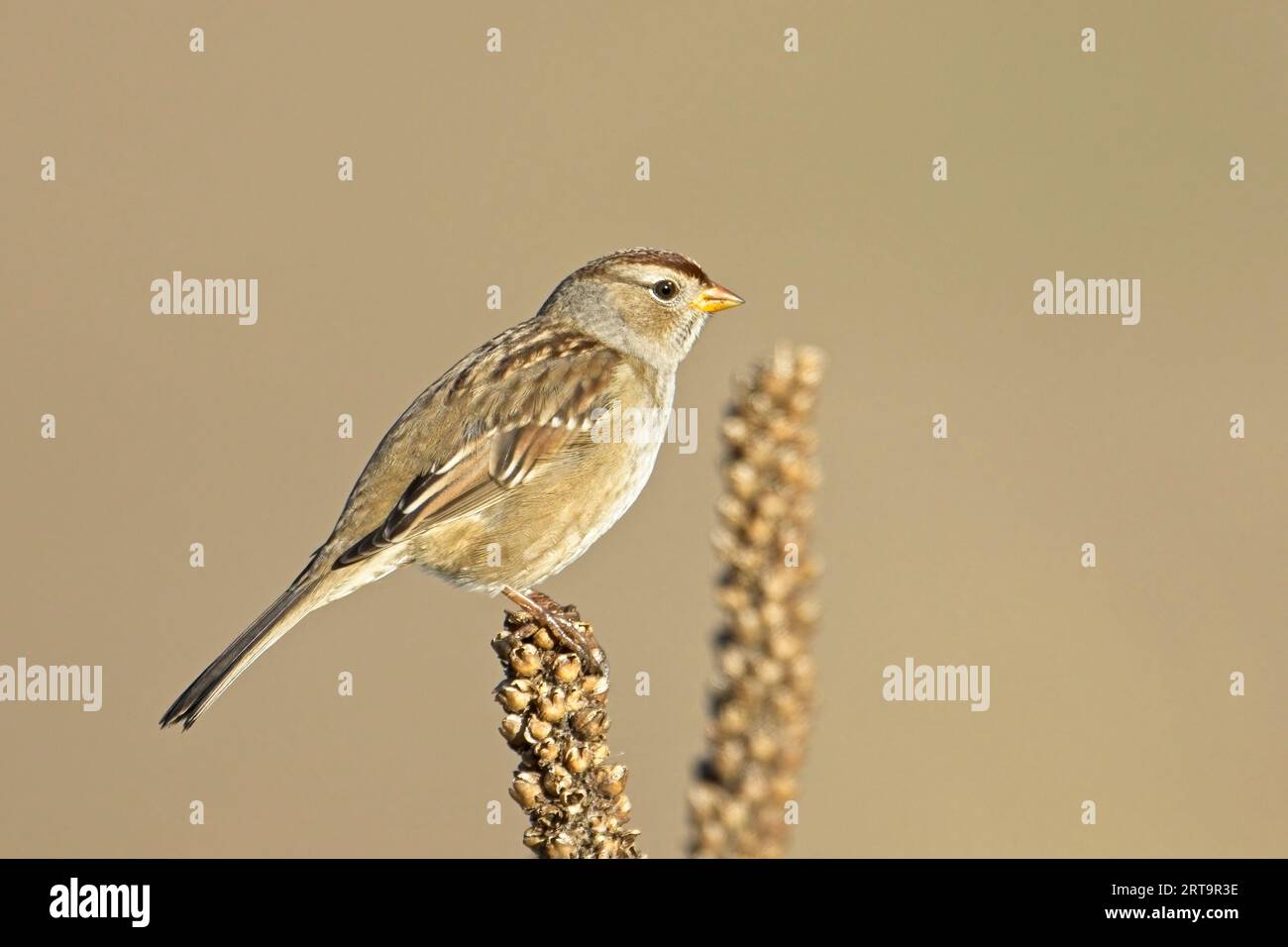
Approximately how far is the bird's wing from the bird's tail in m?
0.19

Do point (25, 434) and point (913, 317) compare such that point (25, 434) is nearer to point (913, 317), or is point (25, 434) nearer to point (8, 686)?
point (8, 686)

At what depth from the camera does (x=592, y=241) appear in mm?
11844

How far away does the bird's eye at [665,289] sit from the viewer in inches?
251

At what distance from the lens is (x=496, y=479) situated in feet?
18.7

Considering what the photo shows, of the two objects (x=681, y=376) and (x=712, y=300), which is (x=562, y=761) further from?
(x=681, y=376)

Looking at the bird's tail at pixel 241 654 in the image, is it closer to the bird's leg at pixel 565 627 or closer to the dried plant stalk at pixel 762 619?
the bird's leg at pixel 565 627

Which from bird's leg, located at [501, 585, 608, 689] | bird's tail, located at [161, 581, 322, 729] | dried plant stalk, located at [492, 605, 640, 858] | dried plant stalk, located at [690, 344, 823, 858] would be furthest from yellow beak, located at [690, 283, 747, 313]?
dried plant stalk, located at [492, 605, 640, 858]

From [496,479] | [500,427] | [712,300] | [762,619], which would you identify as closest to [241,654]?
[496,479]

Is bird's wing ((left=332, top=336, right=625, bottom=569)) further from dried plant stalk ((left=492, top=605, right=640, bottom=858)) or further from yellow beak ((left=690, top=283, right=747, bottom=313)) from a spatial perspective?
dried plant stalk ((left=492, top=605, right=640, bottom=858))

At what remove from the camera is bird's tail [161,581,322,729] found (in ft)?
16.7

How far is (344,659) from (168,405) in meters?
2.64

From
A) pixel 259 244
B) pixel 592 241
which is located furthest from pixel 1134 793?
pixel 259 244

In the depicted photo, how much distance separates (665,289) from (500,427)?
1.04m

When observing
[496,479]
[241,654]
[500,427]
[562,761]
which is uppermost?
[500,427]
